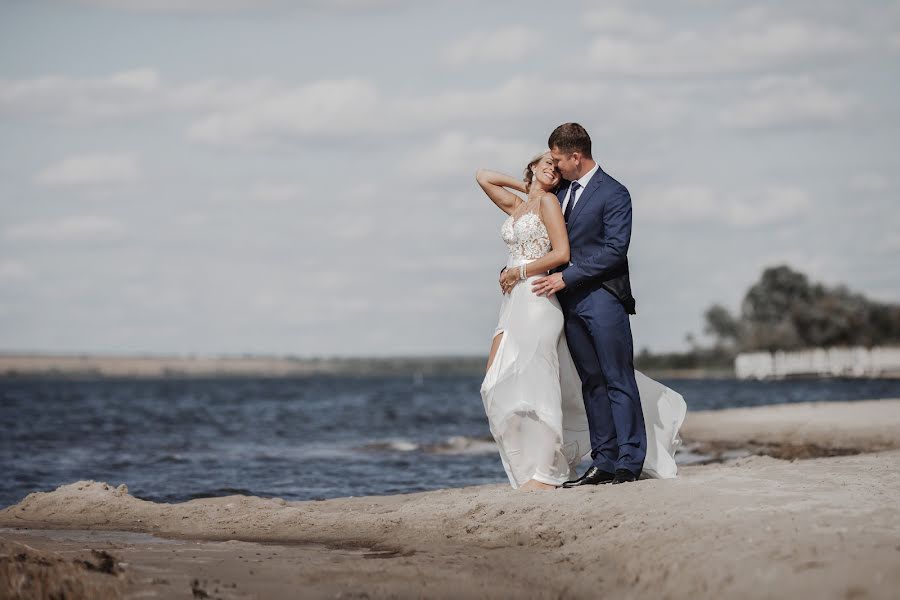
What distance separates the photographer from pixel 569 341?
26.7 feet

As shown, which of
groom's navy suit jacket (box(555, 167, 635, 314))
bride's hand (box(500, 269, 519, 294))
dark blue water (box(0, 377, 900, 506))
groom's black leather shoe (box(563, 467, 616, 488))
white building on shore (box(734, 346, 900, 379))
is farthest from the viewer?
white building on shore (box(734, 346, 900, 379))

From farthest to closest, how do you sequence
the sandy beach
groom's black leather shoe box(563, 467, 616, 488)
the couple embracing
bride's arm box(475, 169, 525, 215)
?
bride's arm box(475, 169, 525, 215) → groom's black leather shoe box(563, 467, 616, 488) → the couple embracing → the sandy beach

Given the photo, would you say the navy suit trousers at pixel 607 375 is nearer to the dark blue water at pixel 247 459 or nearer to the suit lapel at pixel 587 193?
the suit lapel at pixel 587 193

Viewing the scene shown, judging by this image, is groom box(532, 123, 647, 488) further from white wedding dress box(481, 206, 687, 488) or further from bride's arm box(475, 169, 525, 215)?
bride's arm box(475, 169, 525, 215)

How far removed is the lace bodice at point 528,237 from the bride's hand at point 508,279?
13 cm

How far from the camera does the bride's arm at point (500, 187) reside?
8.52 meters

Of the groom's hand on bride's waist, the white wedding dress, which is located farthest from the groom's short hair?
the groom's hand on bride's waist

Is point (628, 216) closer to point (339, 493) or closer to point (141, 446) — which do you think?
point (339, 493)

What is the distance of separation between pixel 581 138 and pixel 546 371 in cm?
178

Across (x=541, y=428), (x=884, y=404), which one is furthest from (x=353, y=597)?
(x=884, y=404)

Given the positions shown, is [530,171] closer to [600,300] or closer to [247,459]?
[600,300]

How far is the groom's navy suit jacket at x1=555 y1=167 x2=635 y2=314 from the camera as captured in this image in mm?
7766

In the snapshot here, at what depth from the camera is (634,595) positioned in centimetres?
542

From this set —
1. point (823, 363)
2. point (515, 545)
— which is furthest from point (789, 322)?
point (515, 545)
